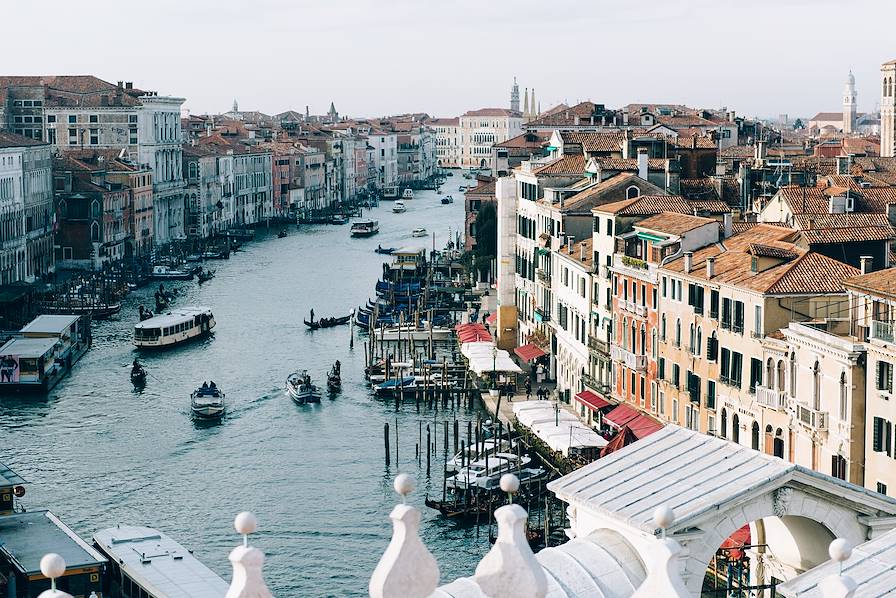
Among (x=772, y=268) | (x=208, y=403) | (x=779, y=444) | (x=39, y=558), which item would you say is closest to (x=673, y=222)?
(x=772, y=268)

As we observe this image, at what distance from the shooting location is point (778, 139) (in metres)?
42.2

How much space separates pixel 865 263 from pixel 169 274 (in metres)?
23.6

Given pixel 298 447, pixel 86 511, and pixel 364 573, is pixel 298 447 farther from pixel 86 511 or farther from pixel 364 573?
pixel 364 573

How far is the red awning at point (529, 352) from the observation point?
824 inches

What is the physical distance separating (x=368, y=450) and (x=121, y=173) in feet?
76.9

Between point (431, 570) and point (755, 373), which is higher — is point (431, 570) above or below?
above

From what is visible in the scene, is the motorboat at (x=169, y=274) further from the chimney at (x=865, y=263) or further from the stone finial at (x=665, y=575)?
the stone finial at (x=665, y=575)

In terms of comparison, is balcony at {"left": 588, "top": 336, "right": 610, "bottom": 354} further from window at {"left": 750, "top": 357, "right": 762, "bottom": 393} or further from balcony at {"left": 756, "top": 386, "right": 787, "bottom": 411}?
balcony at {"left": 756, "top": 386, "right": 787, "bottom": 411}

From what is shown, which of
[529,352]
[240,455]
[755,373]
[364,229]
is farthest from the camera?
[364,229]

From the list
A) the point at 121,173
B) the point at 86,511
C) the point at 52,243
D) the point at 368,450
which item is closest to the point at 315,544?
the point at 86,511

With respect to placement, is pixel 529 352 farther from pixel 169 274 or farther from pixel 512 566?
pixel 512 566

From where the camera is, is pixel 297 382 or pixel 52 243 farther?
pixel 52 243

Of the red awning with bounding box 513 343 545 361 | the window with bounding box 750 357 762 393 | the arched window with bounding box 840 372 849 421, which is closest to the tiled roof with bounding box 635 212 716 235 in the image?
the window with bounding box 750 357 762 393

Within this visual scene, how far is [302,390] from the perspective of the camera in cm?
2041
